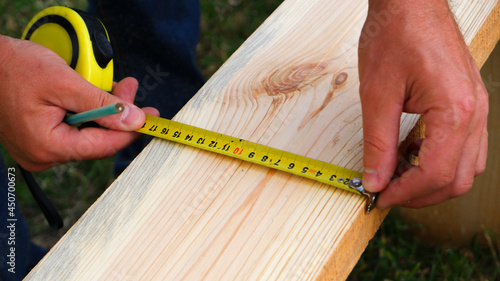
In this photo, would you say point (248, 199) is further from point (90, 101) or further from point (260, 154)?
point (90, 101)

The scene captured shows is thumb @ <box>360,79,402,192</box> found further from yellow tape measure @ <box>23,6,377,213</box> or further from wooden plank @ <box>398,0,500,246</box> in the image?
wooden plank @ <box>398,0,500,246</box>

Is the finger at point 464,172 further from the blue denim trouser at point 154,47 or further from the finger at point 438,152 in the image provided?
the blue denim trouser at point 154,47

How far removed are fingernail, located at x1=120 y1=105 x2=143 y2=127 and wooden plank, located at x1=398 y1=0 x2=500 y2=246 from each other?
1.50m

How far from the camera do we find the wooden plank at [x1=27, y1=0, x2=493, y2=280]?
1.11 meters

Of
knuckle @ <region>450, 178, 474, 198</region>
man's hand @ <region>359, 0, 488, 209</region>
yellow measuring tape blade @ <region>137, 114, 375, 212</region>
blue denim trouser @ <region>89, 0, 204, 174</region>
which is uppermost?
man's hand @ <region>359, 0, 488, 209</region>

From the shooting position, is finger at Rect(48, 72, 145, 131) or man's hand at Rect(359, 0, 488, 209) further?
finger at Rect(48, 72, 145, 131)

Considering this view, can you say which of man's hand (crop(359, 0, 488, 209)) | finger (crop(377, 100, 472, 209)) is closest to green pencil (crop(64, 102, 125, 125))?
man's hand (crop(359, 0, 488, 209))

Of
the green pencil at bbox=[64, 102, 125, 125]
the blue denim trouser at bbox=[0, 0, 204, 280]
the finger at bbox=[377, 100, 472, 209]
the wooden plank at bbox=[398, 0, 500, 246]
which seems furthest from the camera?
the blue denim trouser at bbox=[0, 0, 204, 280]

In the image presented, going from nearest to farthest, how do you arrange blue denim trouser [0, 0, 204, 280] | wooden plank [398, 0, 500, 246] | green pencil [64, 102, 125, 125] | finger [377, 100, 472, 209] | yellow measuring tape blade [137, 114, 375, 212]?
finger [377, 100, 472, 209] → yellow measuring tape blade [137, 114, 375, 212] → green pencil [64, 102, 125, 125] → wooden plank [398, 0, 500, 246] → blue denim trouser [0, 0, 204, 280]

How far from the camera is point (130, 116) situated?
1455mm

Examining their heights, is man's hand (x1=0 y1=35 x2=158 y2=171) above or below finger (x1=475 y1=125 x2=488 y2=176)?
below

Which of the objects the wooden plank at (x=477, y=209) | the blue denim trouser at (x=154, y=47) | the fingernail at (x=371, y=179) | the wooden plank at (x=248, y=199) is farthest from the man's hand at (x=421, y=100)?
the blue denim trouser at (x=154, y=47)

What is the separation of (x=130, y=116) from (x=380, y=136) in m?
0.74

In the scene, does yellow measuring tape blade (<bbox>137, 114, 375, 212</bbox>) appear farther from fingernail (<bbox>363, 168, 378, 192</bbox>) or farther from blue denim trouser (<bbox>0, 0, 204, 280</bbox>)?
blue denim trouser (<bbox>0, 0, 204, 280</bbox>)
